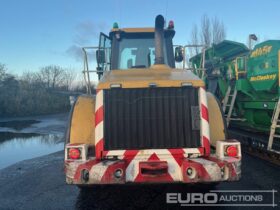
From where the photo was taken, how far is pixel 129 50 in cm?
541

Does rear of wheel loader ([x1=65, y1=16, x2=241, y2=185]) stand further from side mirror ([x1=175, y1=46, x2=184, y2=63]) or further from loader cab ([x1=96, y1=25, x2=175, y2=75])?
side mirror ([x1=175, y1=46, x2=184, y2=63])

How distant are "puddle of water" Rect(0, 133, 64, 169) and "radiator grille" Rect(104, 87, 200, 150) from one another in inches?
183

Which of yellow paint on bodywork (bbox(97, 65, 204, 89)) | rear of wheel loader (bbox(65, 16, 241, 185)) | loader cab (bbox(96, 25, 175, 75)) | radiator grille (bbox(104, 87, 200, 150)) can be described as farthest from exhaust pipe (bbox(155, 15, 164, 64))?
radiator grille (bbox(104, 87, 200, 150))

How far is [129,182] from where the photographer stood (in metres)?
3.54

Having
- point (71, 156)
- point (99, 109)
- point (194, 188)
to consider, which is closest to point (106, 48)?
point (99, 109)

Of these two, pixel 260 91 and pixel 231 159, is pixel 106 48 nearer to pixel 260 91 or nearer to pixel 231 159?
pixel 231 159

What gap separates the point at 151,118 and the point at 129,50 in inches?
81.9

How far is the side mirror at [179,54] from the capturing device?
5684mm

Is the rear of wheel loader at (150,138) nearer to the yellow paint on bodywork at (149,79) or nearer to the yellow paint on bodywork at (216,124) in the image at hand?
the yellow paint on bodywork at (149,79)

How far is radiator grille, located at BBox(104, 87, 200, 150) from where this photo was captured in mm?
3725

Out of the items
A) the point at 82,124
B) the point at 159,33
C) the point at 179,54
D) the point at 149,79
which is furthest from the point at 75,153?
the point at 179,54

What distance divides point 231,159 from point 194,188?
134cm

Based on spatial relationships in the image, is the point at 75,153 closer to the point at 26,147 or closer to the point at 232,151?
the point at 232,151

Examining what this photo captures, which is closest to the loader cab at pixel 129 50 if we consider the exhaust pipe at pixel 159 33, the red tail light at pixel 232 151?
the exhaust pipe at pixel 159 33
